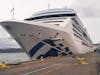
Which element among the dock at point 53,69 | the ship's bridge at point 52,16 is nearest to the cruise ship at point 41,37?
the ship's bridge at point 52,16

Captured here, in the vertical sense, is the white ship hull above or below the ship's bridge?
below

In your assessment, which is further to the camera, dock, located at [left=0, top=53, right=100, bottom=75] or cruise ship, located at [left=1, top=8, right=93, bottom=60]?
cruise ship, located at [left=1, top=8, right=93, bottom=60]

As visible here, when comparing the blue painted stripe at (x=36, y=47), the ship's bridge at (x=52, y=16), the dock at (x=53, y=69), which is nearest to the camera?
the dock at (x=53, y=69)

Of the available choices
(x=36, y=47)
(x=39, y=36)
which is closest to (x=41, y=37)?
(x=39, y=36)

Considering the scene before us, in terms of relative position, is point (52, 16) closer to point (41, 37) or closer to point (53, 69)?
point (41, 37)

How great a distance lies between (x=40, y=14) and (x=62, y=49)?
43.3 ft

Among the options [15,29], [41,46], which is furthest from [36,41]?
[15,29]

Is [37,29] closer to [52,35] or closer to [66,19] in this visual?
[52,35]

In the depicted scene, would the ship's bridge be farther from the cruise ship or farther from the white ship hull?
the white ship hull

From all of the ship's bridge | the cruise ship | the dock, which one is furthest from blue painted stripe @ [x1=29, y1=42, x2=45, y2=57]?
the dock

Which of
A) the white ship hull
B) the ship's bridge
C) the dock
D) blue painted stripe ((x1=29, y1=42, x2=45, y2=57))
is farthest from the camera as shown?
the ship's bridge

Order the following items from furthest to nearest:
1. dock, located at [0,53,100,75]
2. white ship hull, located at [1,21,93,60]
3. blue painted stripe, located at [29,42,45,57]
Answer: white ship hull, located at [1,21,93,60]
blue painted stripe, located at [29,42,45,57]
dock, located at [0,53,100,75]

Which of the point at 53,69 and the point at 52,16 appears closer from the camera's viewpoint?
the point at 53,69

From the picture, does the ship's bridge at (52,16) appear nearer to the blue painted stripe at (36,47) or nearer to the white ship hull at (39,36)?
the white ship hull at (39,36)
